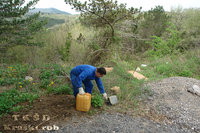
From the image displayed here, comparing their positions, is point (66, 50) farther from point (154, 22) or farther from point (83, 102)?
point (154, 22)

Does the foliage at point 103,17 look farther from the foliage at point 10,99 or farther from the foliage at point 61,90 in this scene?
the foliage at point 10,99

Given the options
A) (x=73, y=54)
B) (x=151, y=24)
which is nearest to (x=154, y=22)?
(x=151, y=24)

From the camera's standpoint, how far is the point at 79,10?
740cm

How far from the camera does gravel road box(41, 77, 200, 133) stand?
3.20 meters

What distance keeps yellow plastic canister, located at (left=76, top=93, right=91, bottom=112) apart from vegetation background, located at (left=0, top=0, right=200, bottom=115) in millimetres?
329

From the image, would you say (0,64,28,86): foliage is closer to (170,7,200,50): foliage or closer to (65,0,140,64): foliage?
(65,0,140,64): foliage

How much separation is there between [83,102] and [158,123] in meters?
1.70

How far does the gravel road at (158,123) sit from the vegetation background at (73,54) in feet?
1.59

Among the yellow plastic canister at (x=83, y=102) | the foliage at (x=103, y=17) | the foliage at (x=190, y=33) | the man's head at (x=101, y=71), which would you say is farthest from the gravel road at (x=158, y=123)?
the foliage at (x=190, y=33)

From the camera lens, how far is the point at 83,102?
361 cm

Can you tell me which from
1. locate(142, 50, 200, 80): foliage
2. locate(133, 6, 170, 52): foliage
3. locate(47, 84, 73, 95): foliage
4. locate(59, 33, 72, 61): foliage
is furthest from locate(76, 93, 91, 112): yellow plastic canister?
locate(133, 6, 170, 52): foliage

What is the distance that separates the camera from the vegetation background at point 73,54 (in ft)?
16.4

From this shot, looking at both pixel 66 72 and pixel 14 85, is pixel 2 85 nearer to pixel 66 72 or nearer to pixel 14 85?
pixel 14 85

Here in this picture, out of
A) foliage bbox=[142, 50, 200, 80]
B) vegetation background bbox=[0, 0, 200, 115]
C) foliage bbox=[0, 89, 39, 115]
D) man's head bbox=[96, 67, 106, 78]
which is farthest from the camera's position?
foliage bbox=[142, 50, 200, 80]
